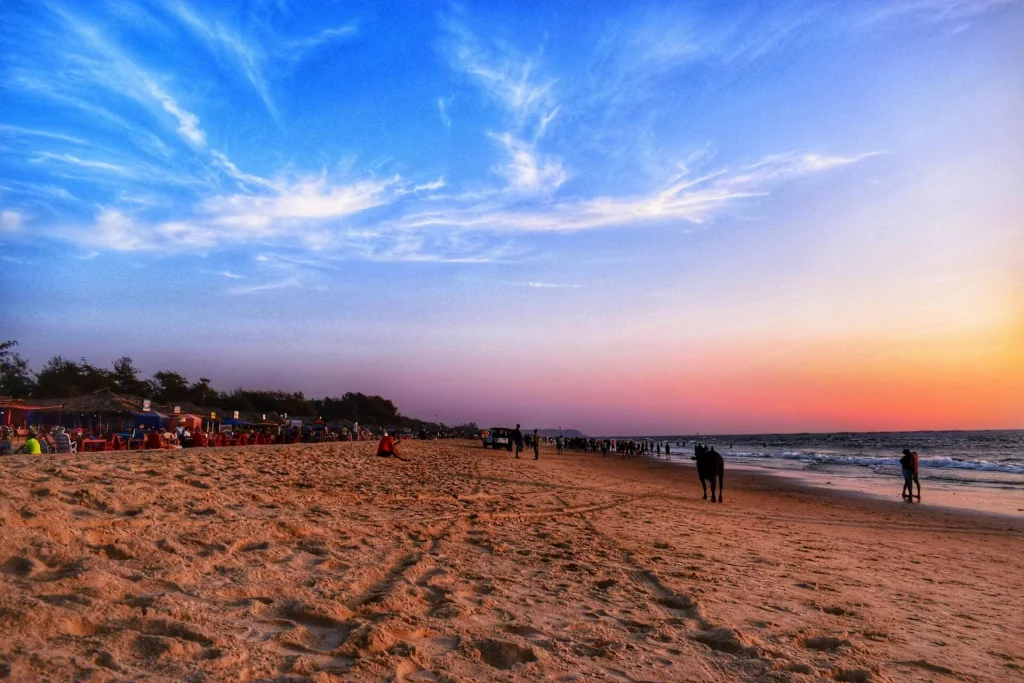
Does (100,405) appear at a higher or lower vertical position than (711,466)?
higher

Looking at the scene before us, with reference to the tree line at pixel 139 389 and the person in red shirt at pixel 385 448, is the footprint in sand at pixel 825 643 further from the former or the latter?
the tree line at pixel 139 389

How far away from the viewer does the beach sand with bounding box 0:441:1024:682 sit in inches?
136

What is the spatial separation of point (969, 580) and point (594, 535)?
15.8 ft

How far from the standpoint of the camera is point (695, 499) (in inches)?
642

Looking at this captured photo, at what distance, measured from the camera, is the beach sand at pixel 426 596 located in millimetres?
3443

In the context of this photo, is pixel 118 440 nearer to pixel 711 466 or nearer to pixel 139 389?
pixel 711 466

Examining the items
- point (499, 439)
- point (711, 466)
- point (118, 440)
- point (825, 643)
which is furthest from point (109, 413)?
point (825, 643)

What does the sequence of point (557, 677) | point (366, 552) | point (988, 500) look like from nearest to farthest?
1. point (557, 677)
2. point (366, 552)
3. point (988, 500)

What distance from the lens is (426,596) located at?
4.79 meters

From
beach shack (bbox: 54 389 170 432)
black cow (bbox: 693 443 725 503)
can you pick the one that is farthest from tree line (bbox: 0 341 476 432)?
black cow (bbox: 693 443 725 503)

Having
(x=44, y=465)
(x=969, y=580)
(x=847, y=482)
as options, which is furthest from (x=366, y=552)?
(x=847, y=482)

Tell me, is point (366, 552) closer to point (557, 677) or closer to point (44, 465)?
point (557, 677)

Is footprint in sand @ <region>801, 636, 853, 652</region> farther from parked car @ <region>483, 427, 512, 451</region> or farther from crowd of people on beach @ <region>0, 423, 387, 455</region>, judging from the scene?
parked car @ <region>483, 427, 512, 451</region>

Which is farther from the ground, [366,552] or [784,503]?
[366,552]
